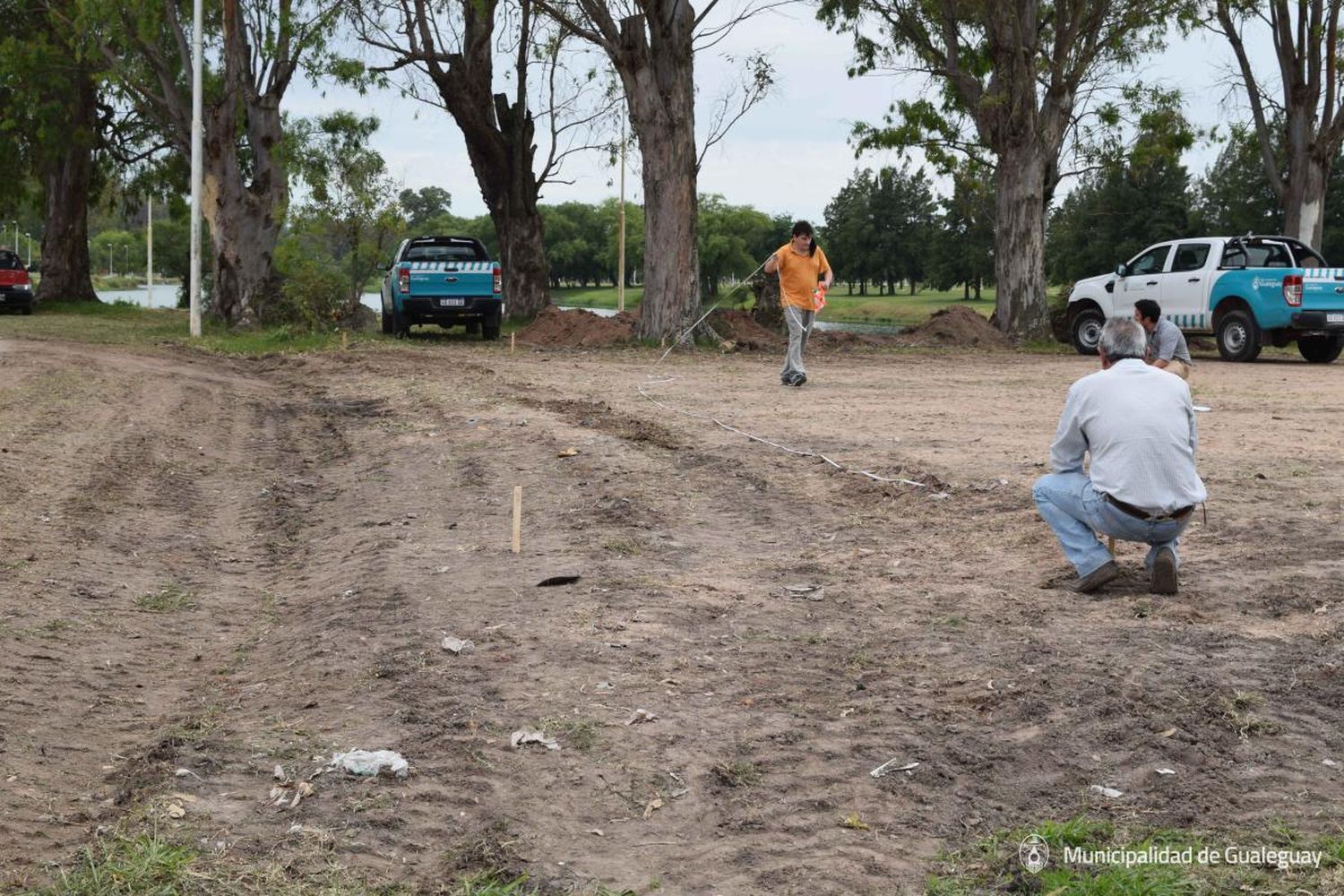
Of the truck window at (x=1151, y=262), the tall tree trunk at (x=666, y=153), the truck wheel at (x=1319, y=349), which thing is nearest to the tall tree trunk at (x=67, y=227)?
the tall tree trunk at (x=666, y=153)

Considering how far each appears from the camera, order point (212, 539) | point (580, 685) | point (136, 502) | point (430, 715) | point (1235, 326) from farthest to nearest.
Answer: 1. point (1235, 326)
2. point (136, 502)
3. point (212, 539)
4. point (580, 685)
5. point (430, 715)

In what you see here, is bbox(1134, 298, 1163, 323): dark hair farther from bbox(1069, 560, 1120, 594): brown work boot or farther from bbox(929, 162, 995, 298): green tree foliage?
bbox(929, 162, 995, 298): green tree foliage

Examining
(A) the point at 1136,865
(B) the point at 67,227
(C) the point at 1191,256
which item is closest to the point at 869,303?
(B) the point at 67,227

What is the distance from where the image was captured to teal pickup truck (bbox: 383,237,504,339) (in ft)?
93.0

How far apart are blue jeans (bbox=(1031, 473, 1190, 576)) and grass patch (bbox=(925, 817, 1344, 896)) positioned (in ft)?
8.73

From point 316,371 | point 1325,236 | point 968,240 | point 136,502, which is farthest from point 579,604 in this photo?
point 968,240

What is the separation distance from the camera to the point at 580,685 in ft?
19.0

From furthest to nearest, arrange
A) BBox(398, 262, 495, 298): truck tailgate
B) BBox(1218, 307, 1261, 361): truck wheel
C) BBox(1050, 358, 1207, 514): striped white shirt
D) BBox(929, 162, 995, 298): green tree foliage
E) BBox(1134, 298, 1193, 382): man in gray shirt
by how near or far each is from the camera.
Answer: BBox(929, 162, 995, 298): green tree foliage < BBox(398, 262, 495, 298): truck tailgate < BBox(1218, 307, 1261, 361): truck wheel < BBox(1134, 298, 1193, 382): man in gray shirt < BBox(1050, 358, 1207, 514): striped white shirt

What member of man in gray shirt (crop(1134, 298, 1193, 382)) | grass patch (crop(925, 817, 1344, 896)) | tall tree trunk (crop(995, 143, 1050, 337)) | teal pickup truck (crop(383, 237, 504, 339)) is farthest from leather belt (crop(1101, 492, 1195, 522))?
tall tree trunk (crop(995, 143, 1050, 337))

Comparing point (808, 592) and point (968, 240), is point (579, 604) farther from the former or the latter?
point (968, 240)

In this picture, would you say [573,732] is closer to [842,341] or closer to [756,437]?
[756,437]

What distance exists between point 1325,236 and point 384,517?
191ft

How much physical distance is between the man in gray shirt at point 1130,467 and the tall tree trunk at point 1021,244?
2267cm

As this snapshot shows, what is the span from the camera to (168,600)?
7.48 meters
